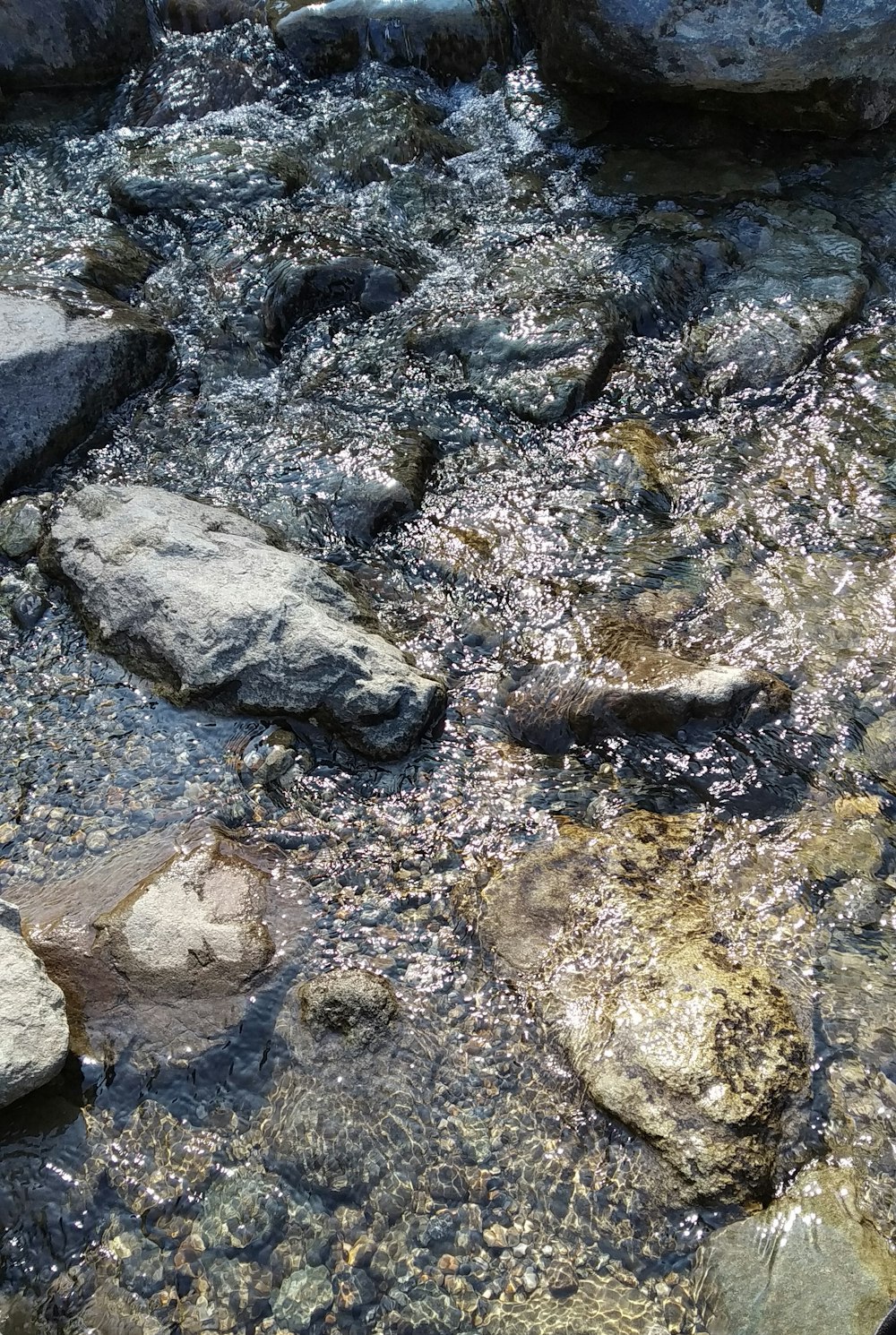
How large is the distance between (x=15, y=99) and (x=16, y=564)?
5.25m

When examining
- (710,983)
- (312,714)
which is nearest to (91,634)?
(312,714)

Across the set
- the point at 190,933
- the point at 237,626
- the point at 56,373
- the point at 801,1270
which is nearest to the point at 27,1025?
the point at 190,933

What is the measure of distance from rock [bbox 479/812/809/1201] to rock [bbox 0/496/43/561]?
2.82 metres

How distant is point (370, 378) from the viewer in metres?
5.65

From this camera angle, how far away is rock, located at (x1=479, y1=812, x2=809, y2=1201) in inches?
116

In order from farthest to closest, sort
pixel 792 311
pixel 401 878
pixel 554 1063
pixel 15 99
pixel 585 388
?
pixel 15 99
pixel 792 311
pixel 585 388
pixel 401 878
pixel 554 1063

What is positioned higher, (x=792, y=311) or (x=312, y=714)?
(x=792, y=311)

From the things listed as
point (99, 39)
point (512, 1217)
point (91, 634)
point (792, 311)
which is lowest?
point (512, 1217)

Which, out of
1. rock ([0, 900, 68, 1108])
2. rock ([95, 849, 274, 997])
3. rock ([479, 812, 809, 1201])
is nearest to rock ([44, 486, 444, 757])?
rock ([95, 849, 274, 997])

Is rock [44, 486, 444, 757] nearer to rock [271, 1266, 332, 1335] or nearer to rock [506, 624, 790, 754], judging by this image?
rock [506, 624, 790, 754]

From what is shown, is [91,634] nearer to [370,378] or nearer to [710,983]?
[370,378]

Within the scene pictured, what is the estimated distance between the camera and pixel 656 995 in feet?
10.6

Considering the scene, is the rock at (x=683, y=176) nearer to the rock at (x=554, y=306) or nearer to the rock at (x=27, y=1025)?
the rock at (x=554, y=306)

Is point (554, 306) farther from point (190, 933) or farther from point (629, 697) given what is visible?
point (190, 933)
